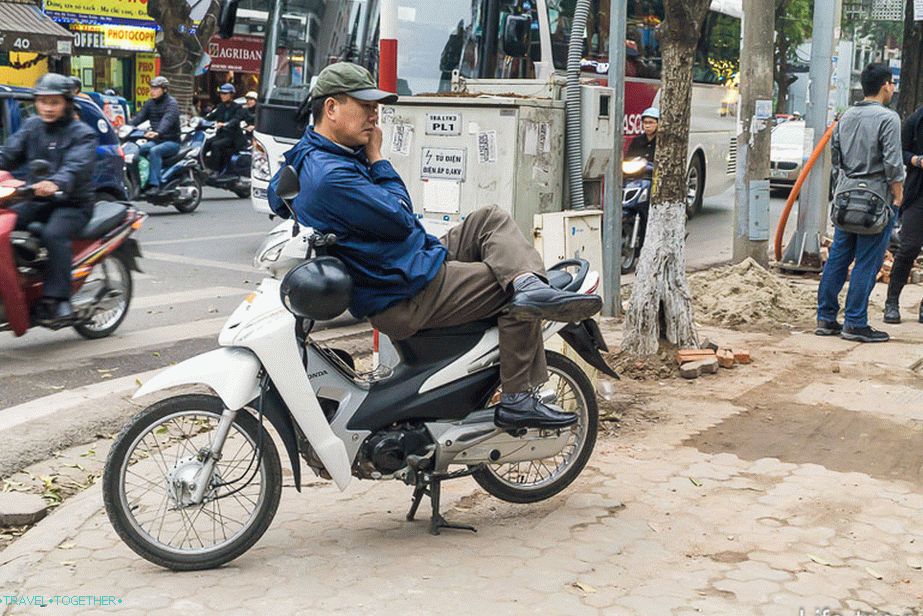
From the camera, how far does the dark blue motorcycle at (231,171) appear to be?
17391 millimetres

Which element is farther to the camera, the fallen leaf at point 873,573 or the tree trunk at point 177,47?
the tree trunk at point 177,47

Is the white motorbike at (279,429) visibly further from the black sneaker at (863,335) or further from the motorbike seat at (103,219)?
the black sneaker at (863,335)

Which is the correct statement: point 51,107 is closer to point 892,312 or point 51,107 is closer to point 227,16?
point 227,16

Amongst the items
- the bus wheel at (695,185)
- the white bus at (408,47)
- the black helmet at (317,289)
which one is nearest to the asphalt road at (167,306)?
the white bus at (408,47)

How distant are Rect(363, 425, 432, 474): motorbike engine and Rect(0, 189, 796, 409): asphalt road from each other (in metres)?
3.01

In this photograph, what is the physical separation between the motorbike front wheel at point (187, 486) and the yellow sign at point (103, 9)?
24022 millimetres

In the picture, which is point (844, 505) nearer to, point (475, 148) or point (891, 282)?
point (475, 148)

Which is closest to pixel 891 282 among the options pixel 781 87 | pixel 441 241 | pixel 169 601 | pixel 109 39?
pixel 441 241

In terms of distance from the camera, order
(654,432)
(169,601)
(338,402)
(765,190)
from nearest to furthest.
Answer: (169,601), (338,402), (654,432), (765,190)

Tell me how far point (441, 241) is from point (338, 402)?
0.84 meters

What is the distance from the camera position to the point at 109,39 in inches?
1076

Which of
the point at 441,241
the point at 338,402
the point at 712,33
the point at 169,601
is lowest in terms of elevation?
the point at 169,601

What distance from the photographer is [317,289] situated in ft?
13.3

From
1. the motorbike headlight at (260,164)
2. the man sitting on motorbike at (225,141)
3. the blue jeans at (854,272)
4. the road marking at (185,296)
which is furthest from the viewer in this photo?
the man sitting on motorbike at (225,141)
